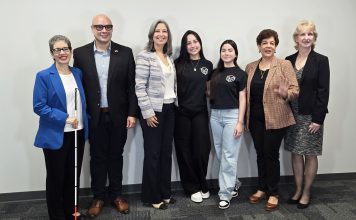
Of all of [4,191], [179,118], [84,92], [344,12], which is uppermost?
[344,12]

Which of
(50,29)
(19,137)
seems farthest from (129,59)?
(19,137)

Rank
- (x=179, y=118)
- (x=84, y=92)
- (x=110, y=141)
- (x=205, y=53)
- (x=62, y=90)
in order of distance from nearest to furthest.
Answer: (x=62, y=90)
(x=84, y=92)
(x=110, y=141)
(x=179, y=118)
(x=205, y=53)

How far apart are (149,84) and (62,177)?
1020 millimetres

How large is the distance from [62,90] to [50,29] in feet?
2.99

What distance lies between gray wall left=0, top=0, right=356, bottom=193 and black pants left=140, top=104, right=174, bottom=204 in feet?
1.30

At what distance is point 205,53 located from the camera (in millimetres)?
3078

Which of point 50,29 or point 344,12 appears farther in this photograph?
point 344,12

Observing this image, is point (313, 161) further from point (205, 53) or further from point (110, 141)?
point (110, 141)

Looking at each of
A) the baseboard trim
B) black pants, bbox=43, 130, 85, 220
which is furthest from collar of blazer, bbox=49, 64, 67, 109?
the baseboard trim

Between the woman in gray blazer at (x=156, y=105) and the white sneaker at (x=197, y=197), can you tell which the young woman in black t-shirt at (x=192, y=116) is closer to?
the white sneaker at (x=197, y=197)

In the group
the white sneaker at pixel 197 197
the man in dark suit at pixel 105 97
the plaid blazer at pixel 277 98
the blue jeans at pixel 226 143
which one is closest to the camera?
the man in dark suit at pixel 105 97

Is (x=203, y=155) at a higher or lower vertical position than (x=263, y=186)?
higher

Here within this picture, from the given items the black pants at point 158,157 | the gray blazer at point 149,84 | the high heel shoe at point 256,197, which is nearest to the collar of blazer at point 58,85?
the gray blazer at point 149,84

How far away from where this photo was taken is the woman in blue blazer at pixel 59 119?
2152mm
